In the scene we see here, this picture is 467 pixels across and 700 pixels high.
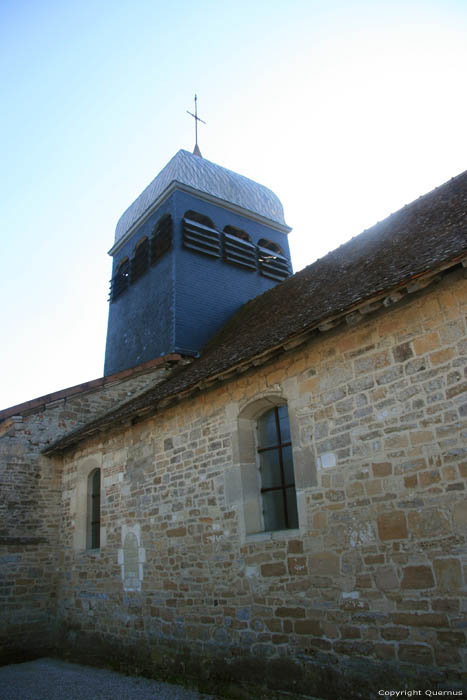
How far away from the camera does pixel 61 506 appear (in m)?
9.90

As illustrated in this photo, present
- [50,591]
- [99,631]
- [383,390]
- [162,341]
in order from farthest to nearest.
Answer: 1. [162,341]
2. [50,591]
3. [99,631]
4. [383,390]

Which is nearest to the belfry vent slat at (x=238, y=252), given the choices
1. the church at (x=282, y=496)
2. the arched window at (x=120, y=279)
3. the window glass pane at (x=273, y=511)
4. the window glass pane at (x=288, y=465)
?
the church at (x=282, y=496)

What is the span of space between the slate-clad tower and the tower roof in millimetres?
37

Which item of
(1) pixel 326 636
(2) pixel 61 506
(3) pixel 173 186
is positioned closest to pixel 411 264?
(1) pixel 326 636

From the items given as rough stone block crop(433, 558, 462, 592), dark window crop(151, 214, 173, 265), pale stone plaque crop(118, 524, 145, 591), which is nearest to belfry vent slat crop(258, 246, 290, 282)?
dark window crop(151, 214, 173, 265)

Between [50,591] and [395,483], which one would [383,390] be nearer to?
[395,483]

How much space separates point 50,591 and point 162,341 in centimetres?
566

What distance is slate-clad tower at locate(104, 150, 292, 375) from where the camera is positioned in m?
12.4

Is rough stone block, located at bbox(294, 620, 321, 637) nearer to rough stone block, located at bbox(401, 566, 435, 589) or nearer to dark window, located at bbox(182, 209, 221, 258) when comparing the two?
rough stone block, located at bbox(401, 566, 435, 589)

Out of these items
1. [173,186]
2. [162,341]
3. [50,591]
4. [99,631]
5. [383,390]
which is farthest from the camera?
[173,186]

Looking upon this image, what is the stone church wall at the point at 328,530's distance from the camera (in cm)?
427

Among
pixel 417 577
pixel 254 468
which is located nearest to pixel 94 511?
pixel 254 468

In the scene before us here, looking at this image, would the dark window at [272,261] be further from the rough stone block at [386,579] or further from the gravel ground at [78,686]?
the rough stone block at [386,579]

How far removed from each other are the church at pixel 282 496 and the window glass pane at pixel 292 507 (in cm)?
6
